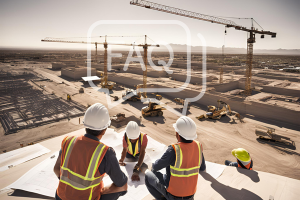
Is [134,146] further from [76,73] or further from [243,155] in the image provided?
[76,73]

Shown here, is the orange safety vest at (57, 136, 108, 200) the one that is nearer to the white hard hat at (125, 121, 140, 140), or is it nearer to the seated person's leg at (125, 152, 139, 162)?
the white hard hat at (125, 121, 140, 140)

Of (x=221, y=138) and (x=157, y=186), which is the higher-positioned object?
(x=157, y=186)

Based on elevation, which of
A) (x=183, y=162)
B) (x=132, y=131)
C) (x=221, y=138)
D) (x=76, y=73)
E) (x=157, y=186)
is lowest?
(x=221, y=138)

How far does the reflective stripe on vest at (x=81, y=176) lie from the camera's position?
196 cm

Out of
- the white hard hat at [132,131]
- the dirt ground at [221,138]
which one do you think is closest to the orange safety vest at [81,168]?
the white hard hat at [132,131]

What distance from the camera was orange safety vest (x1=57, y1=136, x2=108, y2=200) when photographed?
6.43 feet

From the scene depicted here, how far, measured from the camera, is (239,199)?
3564 millimetres

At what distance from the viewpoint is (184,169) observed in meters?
2.58

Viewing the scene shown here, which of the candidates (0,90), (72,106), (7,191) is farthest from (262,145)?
(0,90)

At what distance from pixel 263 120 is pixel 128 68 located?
117ft

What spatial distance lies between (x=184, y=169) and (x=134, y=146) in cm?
276

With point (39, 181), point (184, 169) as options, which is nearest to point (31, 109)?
point (39, 181)

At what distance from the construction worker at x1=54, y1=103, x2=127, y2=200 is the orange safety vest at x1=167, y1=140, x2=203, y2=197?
854mm

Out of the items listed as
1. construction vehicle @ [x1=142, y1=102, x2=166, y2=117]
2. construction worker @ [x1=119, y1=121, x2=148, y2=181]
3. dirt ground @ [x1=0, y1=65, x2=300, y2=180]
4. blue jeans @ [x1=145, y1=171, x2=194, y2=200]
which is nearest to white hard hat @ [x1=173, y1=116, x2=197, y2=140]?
blue jeans @ [x1=145, y1=171, x2=194, y2=200]
